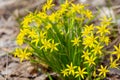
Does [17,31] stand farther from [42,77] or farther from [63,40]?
[63,40]

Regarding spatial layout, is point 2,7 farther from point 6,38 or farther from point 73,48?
point 73,48

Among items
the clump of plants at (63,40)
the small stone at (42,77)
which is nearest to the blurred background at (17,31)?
the small stone at (42,77)

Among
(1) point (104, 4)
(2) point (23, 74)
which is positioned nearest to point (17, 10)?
(1) point (104, 4)

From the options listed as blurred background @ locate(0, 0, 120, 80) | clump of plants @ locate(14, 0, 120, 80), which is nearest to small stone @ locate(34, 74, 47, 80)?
blurred background @ locate(0, 0, 120, 80)

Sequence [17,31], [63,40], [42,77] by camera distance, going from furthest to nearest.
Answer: [17,31] < [42,77] < [63,40]

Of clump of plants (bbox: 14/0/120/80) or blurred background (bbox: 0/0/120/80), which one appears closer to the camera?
clump of plants (bbox: 14/0/120/80)

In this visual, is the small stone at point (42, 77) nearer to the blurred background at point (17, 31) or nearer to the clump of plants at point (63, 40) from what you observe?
the blurred background at point (17, 31)

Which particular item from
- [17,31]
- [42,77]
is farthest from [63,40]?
[17,31]

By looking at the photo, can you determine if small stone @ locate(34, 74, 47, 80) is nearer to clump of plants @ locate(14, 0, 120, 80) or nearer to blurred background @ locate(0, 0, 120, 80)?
blurred background @ locate(0, 0, 120, 80)
